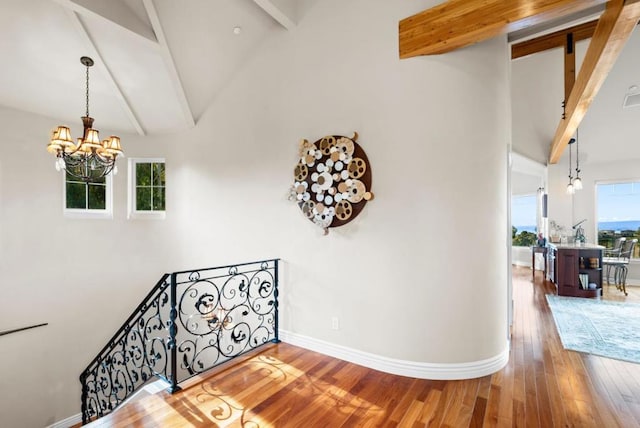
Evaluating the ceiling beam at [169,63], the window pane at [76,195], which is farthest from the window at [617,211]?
the window pane at [76,195]

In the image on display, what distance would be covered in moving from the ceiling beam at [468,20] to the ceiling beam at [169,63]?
2792 mm

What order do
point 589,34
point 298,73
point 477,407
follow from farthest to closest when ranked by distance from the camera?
point 589,34 → point 298,73 → point 477,407

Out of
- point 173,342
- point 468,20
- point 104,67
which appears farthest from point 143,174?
point 468,20

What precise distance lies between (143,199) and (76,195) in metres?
0.96

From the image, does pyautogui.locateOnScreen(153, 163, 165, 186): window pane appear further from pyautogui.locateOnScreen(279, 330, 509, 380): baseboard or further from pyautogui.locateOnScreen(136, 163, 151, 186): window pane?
pyautogui.locateOnScreen(279, 330, 509, 380): baseboard

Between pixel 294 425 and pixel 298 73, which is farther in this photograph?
pixel 298 73

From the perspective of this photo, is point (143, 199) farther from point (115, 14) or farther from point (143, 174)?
point (115, 14)

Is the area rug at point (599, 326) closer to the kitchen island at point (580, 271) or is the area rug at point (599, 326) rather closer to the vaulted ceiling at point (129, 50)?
the kitchen island at point (580, 271)

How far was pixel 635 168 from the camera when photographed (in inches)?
277

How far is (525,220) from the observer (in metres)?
9.70

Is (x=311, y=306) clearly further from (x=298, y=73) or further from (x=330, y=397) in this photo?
(x=298, y=73)

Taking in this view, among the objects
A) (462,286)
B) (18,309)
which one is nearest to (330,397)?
(462,286)

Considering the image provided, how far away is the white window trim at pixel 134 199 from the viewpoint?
551 cm

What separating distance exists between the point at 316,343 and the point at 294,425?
4.06 feet
